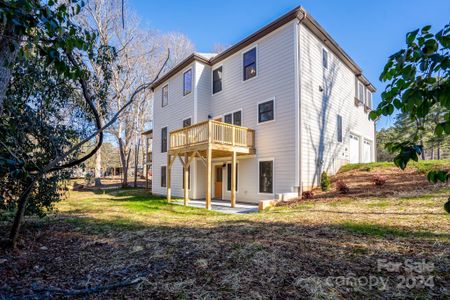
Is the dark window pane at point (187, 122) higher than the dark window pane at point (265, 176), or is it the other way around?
the dark window pane at point (187, 122)

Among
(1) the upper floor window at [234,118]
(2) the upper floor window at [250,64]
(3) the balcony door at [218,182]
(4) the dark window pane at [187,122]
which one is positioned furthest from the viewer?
(4) the dark window pane at [187,122]

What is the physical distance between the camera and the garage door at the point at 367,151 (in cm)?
1651

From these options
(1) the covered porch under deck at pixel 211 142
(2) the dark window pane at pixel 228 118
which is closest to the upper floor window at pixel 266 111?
(1) the covered porch under deck at pixel 211 142

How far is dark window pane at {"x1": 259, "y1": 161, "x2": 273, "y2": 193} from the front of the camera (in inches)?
430

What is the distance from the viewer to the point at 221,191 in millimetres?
13523

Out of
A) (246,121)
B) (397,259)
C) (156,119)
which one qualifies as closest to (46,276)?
(397,259)

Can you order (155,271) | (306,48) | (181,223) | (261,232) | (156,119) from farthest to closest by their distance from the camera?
(156,119) → (306,48) → (181,223) → (261,232) → (155,271)

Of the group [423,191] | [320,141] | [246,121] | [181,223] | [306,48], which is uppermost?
[306,48]

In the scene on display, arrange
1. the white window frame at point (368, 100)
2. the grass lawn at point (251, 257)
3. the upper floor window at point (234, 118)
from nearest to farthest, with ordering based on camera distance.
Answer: the grass lawn at point (251, 257), the upper floor window at point (234, 118), the white window frame at point (368, 100)

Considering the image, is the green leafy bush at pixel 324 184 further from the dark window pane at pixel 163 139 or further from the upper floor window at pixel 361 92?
the dark window pane at pixel 163 139

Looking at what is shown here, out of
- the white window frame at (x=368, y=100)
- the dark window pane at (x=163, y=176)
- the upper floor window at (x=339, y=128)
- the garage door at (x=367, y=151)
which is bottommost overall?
the dark window pane at (x=163, y=176)

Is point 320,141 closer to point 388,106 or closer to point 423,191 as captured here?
point 423,191

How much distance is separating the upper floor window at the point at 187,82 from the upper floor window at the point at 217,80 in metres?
Answer: 1.36

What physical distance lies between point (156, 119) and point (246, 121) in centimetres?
828
